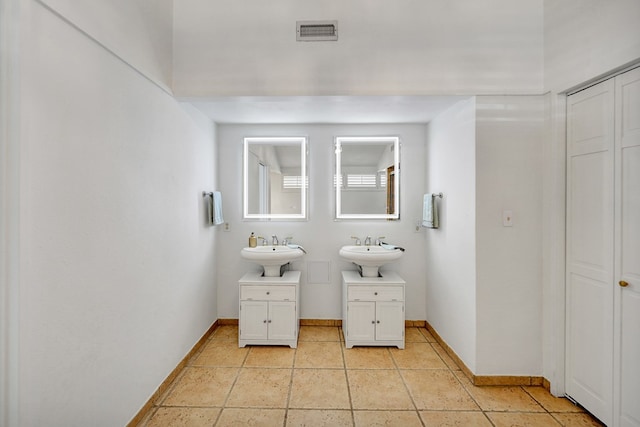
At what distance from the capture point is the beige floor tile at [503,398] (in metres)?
2.15

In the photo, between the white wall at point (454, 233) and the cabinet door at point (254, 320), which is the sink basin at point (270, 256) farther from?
the white wall at point (454, 233)

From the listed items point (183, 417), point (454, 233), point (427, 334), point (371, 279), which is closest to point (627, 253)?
point (454, 233)

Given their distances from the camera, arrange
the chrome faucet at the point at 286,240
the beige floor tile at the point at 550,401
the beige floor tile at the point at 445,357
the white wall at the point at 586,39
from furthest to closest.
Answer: the chrome faucet at the point at 286,240 < the beige floor tile at the point at 445,357 < the beige floor tile at the point at 550,401 < the white wall at the point at 586,39

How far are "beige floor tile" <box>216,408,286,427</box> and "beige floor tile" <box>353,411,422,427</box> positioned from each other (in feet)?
1.68

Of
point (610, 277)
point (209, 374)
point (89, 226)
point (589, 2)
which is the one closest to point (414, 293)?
point (610, 277)

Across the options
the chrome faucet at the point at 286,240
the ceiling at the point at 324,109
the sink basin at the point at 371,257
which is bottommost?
Answer: the sink basin at the point at 371,257

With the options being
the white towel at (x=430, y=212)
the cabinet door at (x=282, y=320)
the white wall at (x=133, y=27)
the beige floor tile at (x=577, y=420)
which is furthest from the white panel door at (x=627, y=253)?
the white wall at (x=133, y=27)

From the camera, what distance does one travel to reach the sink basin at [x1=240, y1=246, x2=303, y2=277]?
3.08 m

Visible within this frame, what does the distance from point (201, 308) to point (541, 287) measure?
2980 millimetres

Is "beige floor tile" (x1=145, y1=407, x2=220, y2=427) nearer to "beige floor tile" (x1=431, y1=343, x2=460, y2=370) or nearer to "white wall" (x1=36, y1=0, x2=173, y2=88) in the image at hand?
"beige floor tile" (x1=431, y1=343, x2=460, y2=370)

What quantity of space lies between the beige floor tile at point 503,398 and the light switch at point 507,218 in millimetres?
1242

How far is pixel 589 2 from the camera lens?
6.47ft

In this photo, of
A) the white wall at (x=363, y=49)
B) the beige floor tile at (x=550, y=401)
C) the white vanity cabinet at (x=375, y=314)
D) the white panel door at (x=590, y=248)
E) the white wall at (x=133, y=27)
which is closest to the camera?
the white wall at (x=133, y=27)

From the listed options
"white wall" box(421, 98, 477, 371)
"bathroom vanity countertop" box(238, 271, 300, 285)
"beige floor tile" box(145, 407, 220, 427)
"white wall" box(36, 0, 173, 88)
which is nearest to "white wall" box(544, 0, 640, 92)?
"white wall" box(421, 98, 477, 371)
